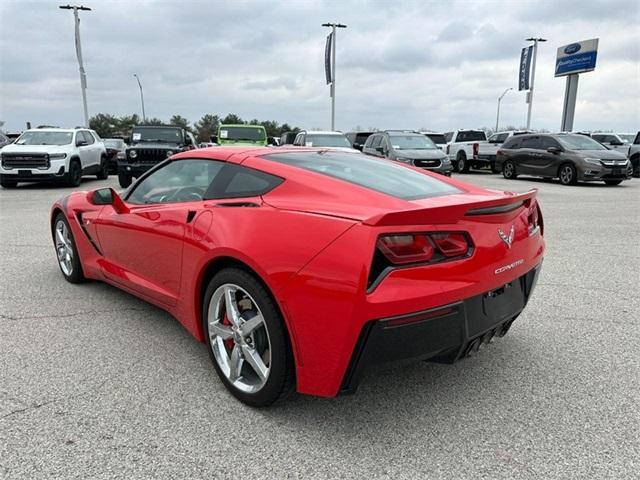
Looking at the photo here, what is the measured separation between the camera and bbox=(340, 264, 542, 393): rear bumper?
2.18 metres

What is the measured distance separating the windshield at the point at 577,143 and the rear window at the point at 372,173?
48.7 ft

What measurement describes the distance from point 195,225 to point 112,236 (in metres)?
1.32

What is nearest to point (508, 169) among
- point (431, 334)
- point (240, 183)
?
point (240, 183)

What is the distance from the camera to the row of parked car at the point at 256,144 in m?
14.2

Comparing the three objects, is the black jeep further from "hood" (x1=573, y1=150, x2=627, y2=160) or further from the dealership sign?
the dealership sign

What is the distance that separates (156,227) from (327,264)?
1633 millimetres

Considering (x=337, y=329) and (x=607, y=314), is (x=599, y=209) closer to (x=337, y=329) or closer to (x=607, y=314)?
(x=607, y=314)

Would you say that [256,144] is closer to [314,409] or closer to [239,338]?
[239,338]

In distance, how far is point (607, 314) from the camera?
412 centimetres

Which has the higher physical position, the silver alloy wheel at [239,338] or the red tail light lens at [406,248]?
the red tail light lens at [406,248]

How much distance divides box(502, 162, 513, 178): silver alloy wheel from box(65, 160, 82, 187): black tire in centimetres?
1457

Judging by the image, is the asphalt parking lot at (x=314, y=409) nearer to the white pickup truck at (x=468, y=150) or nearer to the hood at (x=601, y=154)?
the hood at (x=601, y=154)

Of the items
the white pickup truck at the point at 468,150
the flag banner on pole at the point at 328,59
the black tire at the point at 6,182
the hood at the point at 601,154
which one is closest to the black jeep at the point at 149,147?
the black tire at the point at 6,182

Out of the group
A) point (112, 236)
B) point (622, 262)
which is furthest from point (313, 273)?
point (622, 262)
